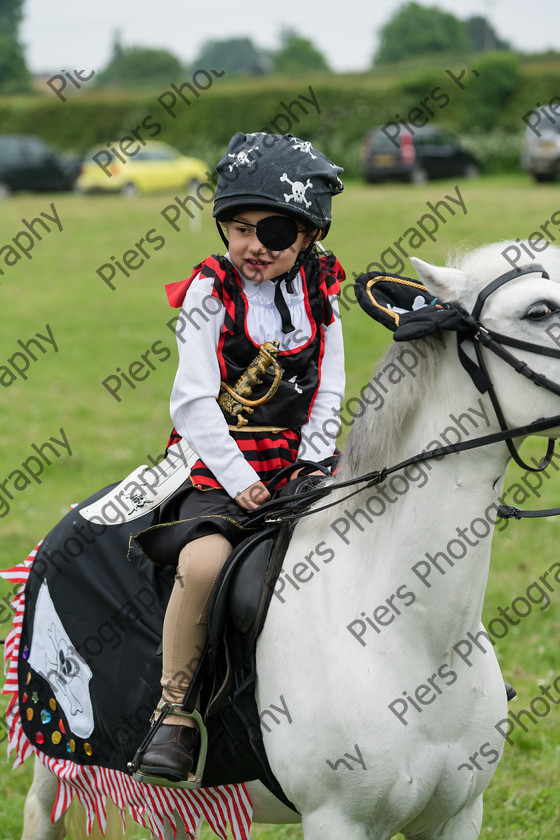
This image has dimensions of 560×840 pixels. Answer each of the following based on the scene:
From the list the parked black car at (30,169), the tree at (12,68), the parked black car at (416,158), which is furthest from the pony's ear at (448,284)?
the tree at (12,68)

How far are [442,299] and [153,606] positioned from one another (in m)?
1.56

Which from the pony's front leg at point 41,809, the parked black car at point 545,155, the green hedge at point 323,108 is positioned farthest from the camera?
the green hedge at point 323,108

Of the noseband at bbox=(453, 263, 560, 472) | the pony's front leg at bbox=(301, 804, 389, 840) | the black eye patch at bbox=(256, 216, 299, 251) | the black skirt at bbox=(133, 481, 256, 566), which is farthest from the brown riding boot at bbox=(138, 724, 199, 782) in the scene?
the black eye patch at bbox=(256, 216, 299, 251)

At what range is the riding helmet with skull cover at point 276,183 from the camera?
10.1ft

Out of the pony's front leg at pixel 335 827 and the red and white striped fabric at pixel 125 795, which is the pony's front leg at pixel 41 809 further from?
the pony's front leg at pixel 335 827

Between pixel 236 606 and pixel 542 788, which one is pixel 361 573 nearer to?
pixel 236 606

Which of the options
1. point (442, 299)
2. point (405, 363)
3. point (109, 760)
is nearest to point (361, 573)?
point (405, 363)

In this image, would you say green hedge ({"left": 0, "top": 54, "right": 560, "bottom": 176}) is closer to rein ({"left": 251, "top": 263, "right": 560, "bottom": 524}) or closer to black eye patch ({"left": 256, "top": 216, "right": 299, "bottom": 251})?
black eye patch ({"left": 256, "top": 216, "right": 299, "bottom": 251})

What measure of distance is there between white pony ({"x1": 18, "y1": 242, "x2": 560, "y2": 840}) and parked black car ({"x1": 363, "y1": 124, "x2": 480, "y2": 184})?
81.9ft

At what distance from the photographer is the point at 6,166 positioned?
28.5 meters

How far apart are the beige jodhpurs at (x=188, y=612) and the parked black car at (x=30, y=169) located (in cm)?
2690

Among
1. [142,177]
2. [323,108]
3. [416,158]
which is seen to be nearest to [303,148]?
[416,158]

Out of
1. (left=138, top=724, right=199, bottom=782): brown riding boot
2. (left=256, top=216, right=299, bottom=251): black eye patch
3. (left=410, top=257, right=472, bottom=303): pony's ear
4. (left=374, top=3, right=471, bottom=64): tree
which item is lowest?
(left=138, top=724, right=199, bottom=782): brown riding boot

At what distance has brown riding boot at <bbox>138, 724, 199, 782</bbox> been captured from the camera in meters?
3.04
